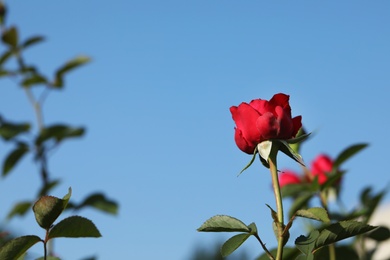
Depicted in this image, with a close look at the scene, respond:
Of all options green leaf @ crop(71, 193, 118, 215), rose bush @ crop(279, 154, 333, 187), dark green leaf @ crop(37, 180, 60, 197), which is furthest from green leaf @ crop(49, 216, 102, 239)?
green leaf @ crop(71, 193, 118, 215)

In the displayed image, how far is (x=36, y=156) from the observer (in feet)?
10.7

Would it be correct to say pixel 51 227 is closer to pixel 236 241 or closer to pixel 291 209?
pixel 236 241

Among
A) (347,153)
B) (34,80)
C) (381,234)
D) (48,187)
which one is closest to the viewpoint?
(381,234)

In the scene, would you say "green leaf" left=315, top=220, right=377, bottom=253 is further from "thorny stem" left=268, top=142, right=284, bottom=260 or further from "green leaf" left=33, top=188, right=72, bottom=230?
"green leaf" left=33, top=188, right=72, bottom=230

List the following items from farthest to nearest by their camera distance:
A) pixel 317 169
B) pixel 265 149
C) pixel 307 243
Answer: pixel 317 169 < pixel 265 149 < pixel 307 243

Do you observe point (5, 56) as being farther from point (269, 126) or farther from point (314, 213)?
point (314, 213)

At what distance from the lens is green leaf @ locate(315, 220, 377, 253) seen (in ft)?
3.11

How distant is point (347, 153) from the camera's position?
2.19m

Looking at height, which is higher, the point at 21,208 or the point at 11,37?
the point at 11,37

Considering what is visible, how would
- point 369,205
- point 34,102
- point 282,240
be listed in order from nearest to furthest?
point 282,240
point 369,205
point 34,102

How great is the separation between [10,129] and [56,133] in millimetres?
212

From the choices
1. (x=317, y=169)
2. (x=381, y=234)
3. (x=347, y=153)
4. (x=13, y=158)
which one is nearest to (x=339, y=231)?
(x=381, y=234)

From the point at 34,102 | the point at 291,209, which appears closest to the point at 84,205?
the point at 34,102

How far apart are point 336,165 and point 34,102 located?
1840 millimetres
